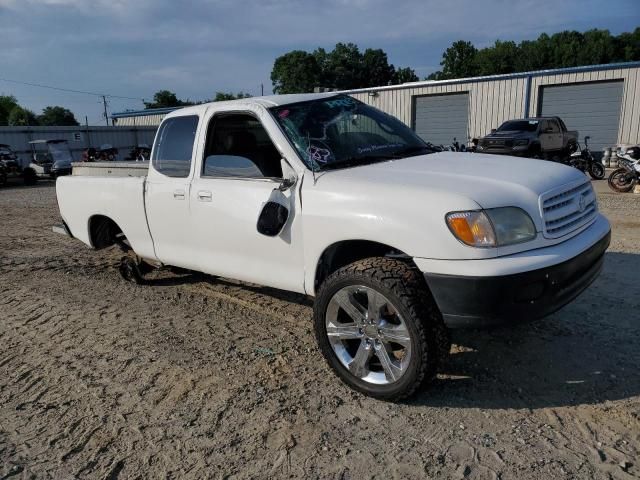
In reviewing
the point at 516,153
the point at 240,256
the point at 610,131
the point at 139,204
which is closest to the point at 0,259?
the point at 139,204

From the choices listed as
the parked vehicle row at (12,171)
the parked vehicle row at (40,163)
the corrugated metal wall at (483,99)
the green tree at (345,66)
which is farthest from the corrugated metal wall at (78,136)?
the green tree at (345,66)

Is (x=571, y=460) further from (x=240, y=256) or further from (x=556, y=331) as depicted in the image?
(x=240, y=256)

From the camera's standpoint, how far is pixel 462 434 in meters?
2.85

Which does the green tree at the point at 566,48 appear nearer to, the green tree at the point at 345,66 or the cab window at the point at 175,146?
the green tree at the point at 345,66

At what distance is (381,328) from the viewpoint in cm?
315

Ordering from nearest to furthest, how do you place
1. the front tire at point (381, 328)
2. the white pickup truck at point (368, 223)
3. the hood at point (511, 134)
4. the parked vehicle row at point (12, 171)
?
the white pickup truck at point (368, 223) < the front tire at point (381, 328) < the hood at point (511, 134) < the parked vehicle row at point (12, 171)

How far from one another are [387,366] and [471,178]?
1273mm

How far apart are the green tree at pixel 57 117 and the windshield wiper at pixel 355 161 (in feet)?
318

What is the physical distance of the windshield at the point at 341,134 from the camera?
3.70 metres

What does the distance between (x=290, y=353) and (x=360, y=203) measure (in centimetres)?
144

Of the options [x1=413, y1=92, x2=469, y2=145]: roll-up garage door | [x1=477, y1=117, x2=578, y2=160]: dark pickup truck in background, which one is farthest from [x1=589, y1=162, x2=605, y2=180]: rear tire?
[x1=413, y1=92, x2=469, y2=145]: roll-up garage door

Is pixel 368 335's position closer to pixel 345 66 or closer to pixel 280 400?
pixel 280 400

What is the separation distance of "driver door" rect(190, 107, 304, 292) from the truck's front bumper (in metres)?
1.15

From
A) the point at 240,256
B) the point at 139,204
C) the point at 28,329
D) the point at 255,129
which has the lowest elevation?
the point at 28,329
